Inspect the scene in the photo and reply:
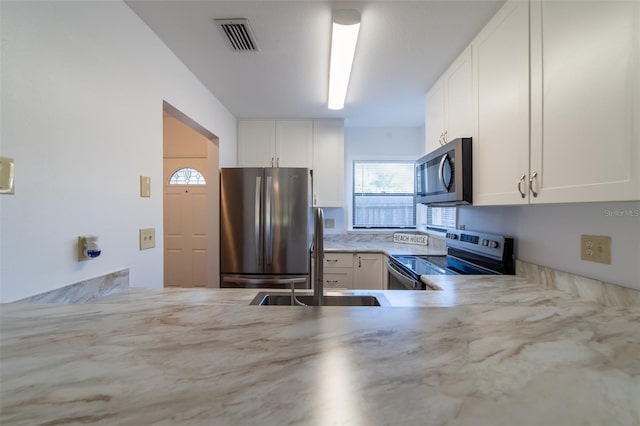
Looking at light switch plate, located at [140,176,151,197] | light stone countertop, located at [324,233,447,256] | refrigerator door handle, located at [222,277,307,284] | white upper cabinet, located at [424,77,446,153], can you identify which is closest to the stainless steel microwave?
white upper cabinet, located at [424,77,446,153]

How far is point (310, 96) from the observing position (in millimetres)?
2611

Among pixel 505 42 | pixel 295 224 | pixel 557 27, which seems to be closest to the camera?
pixel 557 27

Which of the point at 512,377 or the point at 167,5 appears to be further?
the point at 167,5

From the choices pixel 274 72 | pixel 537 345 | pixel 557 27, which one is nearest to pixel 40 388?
pixel 537 345

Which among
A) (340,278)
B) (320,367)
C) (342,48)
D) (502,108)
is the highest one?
(342,48)

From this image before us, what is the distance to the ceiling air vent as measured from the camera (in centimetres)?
156

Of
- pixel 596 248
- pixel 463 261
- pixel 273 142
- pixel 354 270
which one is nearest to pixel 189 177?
pixel 273 142

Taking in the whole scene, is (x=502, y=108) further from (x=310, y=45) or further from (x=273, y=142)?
(x=273, y=142)

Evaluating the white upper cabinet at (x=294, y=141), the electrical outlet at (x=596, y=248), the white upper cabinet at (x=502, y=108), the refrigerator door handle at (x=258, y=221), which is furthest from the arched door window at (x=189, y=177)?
the electrical outlet at (x=596, y=248)

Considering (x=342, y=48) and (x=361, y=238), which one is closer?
(x=342, y=48)

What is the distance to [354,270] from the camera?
304cm

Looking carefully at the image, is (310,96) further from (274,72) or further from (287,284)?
(287,284)

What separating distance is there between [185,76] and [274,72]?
2.21ft

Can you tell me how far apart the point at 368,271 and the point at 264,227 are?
4.10ft
